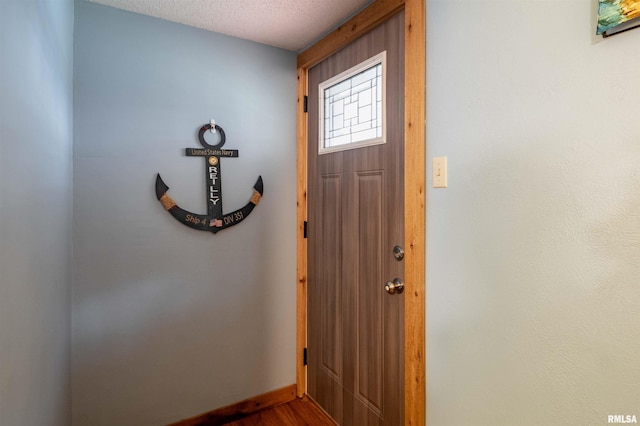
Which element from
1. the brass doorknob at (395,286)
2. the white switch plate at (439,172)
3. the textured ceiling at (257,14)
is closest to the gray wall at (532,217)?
the white switch plate at (439,172)

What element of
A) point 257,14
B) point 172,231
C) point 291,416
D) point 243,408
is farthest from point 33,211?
point 291,416

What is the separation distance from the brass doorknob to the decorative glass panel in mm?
671

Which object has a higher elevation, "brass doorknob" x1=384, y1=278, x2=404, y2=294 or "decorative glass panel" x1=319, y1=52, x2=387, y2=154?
"decorative glass panel" x1=319, y1=52, x2=387, y2=154

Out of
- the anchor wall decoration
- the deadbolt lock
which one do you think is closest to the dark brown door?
the deadbolt lock

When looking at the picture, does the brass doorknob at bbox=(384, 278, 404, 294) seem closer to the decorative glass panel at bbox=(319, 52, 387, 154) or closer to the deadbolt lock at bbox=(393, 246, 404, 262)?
the deadbolt lock at bbox=(393, 246, 404, 262)

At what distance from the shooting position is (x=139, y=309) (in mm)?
1803

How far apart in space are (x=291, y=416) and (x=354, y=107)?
6.20ft

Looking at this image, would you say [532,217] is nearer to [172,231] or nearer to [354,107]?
[354,107]

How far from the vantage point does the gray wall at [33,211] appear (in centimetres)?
67

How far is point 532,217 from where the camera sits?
1049 millimetres

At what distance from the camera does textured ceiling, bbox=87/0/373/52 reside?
5.47ft

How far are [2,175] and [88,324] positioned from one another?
1335mm

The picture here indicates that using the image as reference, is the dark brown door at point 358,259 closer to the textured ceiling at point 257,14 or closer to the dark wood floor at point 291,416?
the dark wood floor at point 291,416

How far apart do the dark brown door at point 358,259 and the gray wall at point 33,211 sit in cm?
128
